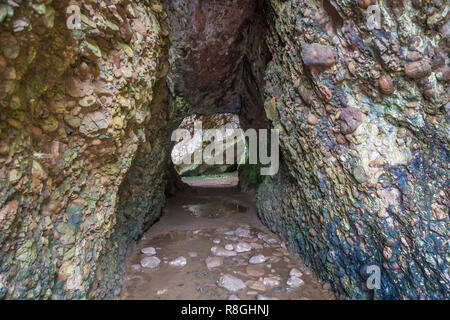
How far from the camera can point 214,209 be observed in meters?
5.65

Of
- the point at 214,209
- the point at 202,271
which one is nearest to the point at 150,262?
the point at 202,271

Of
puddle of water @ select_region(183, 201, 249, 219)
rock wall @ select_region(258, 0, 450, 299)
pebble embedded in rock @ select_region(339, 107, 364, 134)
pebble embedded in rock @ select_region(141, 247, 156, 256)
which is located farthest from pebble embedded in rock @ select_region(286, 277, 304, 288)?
puddle of water @ select_region(183, 201, 249, 219)

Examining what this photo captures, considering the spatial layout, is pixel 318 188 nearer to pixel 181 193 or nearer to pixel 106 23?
pixel 106 23

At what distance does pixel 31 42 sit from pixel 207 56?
3727 millimetres

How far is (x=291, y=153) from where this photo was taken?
326 cm

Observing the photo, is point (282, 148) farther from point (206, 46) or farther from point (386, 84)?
point (206, 46)

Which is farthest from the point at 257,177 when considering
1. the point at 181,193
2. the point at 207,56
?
the point at 207,56

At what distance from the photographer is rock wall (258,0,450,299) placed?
1942 mm

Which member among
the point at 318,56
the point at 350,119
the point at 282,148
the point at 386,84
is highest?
the point at 318,56

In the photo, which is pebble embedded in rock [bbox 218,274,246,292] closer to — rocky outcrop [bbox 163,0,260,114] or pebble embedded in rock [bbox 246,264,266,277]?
pebble embedded in rock [bbox 246,264,266,277]

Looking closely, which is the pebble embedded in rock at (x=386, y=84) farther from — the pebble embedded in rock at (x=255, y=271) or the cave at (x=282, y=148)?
the pebble embedded in rock at (x=255, y=271)

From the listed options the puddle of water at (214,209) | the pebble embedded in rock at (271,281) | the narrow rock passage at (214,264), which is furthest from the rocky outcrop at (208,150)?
the pebble embedded in rock at (271,281)

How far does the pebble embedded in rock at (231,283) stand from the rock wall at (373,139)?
3.03 ft

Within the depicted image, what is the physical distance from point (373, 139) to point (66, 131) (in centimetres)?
257
